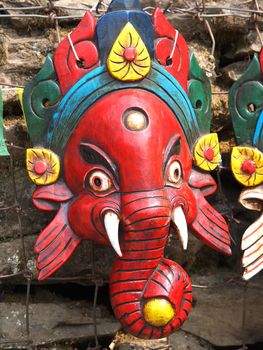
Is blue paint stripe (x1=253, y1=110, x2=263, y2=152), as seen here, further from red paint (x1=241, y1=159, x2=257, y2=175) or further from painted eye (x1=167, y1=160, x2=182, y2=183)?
painted eye (x1=167, y1=160, x2=182, y2=183)

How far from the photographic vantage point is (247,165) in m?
1.52

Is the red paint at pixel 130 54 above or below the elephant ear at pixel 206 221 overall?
above

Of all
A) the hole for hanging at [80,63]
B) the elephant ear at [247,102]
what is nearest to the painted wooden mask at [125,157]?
the hole for hanging at [80,63]

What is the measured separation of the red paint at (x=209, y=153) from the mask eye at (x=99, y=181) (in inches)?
11.2

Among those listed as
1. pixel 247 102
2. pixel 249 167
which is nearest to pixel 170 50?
pixel 247 102

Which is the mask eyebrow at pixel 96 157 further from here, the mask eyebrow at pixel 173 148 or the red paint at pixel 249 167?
the red paint at pixel 249 167

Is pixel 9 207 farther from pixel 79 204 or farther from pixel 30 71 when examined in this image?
pixel 30 71

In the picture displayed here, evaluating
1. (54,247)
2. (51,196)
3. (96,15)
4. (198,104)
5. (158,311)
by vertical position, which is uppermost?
(96,15)

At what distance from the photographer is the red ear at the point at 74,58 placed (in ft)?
4.64

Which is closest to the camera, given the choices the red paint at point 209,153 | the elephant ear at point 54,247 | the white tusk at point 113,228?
the white tusk at point 113,228

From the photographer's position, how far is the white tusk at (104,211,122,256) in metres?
1.28

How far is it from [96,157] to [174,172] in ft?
0.59

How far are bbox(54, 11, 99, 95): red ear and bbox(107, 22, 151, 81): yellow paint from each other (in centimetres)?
5

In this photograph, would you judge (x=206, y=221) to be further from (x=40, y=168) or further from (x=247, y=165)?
(x=40, y=168)
